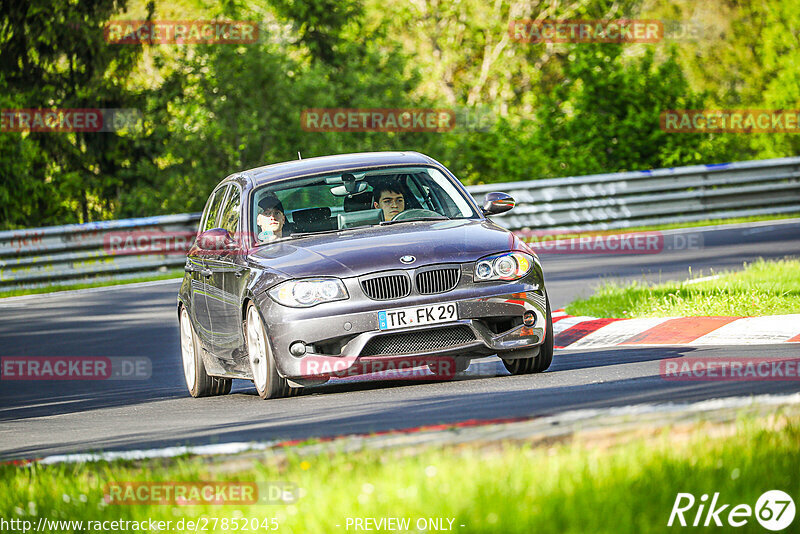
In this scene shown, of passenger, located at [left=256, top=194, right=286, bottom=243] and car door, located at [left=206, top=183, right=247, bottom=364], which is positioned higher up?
passenger, located at [left=256, top=194, right=286, bottom=243]

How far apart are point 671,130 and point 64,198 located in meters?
13.3

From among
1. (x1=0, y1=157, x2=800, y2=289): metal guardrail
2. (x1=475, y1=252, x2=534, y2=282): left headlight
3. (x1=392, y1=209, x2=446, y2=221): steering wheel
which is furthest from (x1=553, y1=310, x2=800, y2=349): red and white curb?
(x1=0, y1=157, x2=800, y2=289): metal guardrail

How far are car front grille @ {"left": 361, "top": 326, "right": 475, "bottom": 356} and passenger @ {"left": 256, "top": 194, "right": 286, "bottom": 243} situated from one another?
149 cm

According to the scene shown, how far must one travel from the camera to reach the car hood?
8.98 metres

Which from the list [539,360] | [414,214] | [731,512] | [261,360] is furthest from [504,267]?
[731,512]

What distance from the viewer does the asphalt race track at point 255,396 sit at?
7.29m

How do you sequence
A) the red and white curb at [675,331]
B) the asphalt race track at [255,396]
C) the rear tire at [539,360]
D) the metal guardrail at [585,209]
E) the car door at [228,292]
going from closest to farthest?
the asphalt race track at [255,396] → the rear tire at [539,360] → the car door at [228,292] → the red and white curb at [675,331] → the metal guardrail at [585,209]

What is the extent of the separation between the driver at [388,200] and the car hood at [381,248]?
37 cm

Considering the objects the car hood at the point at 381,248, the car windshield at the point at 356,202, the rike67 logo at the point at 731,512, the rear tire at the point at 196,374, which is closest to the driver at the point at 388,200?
the car windshield at the point at 356,202

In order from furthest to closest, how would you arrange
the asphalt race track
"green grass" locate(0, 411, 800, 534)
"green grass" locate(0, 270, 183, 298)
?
"green grass" locate(0, 270, 183, 298)
the asphalt race track
"green grass" locate(0, 411, 800, 534)

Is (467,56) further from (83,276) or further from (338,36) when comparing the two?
(83,276)

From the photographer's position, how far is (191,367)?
1101 centimetres

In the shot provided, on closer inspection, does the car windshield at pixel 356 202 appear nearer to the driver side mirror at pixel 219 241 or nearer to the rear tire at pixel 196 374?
the driver side mirror at pixel 219 241

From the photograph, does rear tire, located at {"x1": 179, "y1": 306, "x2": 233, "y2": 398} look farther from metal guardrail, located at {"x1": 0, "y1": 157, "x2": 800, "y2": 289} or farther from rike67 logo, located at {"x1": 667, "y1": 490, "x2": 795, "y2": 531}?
metal guardrail, located at {"x1": 0, "y1": 157, "x2": 800, "y2": 289}
